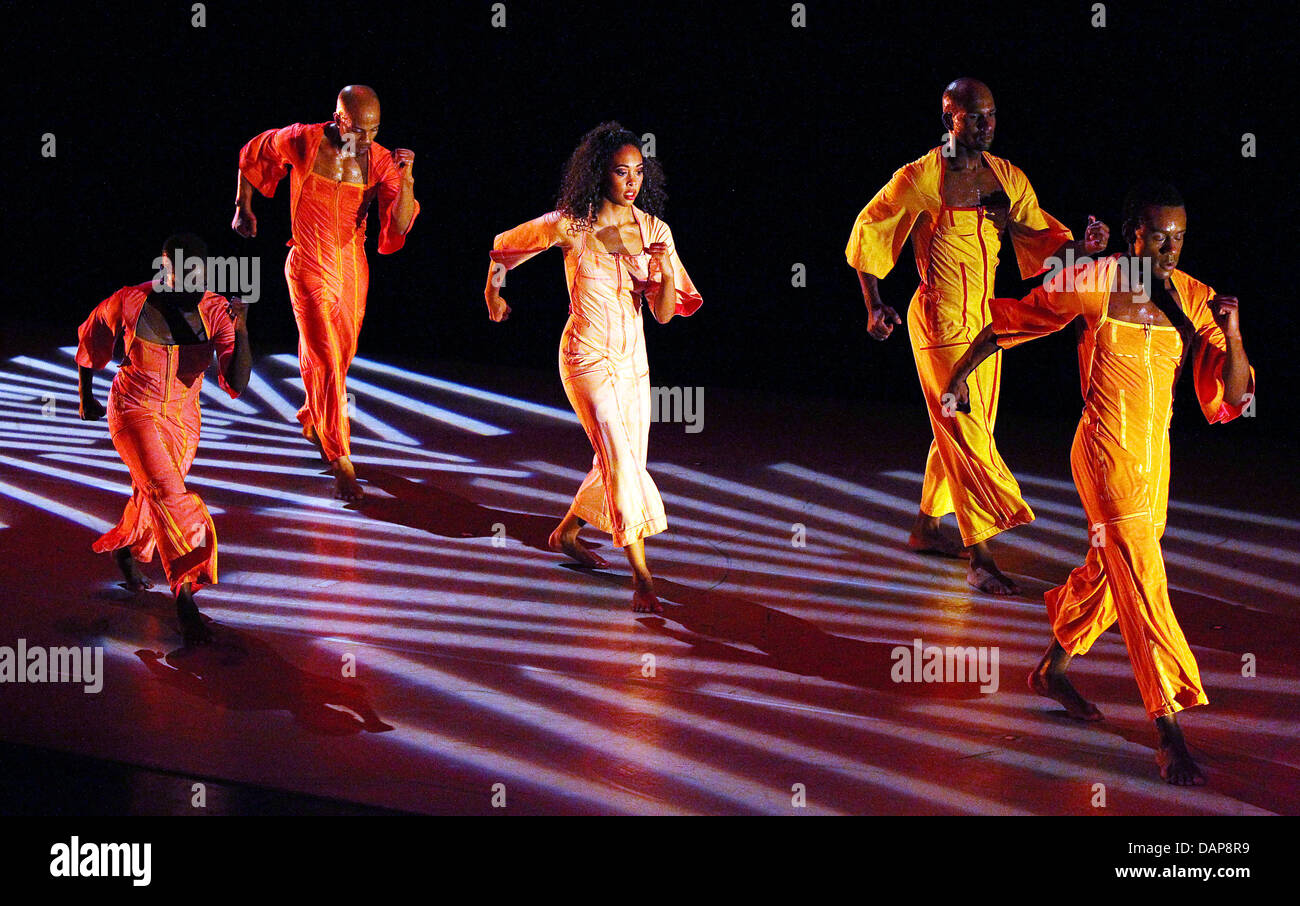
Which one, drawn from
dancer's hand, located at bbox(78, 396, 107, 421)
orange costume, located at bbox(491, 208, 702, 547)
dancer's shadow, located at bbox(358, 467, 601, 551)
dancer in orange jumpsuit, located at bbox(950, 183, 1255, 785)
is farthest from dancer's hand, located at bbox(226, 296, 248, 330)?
dancer in orange jumpsuit, located at bbox(950, 183, 1255, 785)

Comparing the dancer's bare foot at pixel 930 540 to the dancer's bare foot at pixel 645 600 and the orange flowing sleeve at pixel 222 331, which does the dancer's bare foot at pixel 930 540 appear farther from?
the orange flowing sleeve at pixel 222 331

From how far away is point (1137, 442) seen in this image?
14.9ft

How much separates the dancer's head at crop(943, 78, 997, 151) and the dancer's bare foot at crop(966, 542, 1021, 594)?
58.8 inches

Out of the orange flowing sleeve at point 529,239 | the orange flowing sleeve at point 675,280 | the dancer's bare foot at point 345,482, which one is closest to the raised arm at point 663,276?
the orange flowing sleeve at point 675,280

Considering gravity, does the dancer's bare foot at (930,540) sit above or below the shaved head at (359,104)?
below

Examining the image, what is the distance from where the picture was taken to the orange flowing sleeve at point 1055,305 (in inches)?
180

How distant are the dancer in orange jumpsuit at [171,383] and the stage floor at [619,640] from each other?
0.33 meters

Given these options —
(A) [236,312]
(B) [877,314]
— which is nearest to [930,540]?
(B) [877,314]

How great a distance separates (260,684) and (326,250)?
106 inches

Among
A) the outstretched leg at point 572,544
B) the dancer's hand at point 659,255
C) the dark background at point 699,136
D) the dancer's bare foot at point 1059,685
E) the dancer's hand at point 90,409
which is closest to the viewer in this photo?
the dancer's bare foot at point 1059,685

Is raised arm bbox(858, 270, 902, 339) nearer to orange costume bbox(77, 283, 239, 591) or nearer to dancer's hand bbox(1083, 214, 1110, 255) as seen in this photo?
dancer's hand bbox(1083, 214, 1110, 255)

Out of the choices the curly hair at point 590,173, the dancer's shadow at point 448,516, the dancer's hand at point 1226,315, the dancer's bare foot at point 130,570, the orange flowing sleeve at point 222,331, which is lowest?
the dancer's bare foot at point 130,570

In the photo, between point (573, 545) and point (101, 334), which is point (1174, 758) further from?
point (101, 334)

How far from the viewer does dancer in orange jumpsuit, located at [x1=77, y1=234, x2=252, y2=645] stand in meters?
5.53
